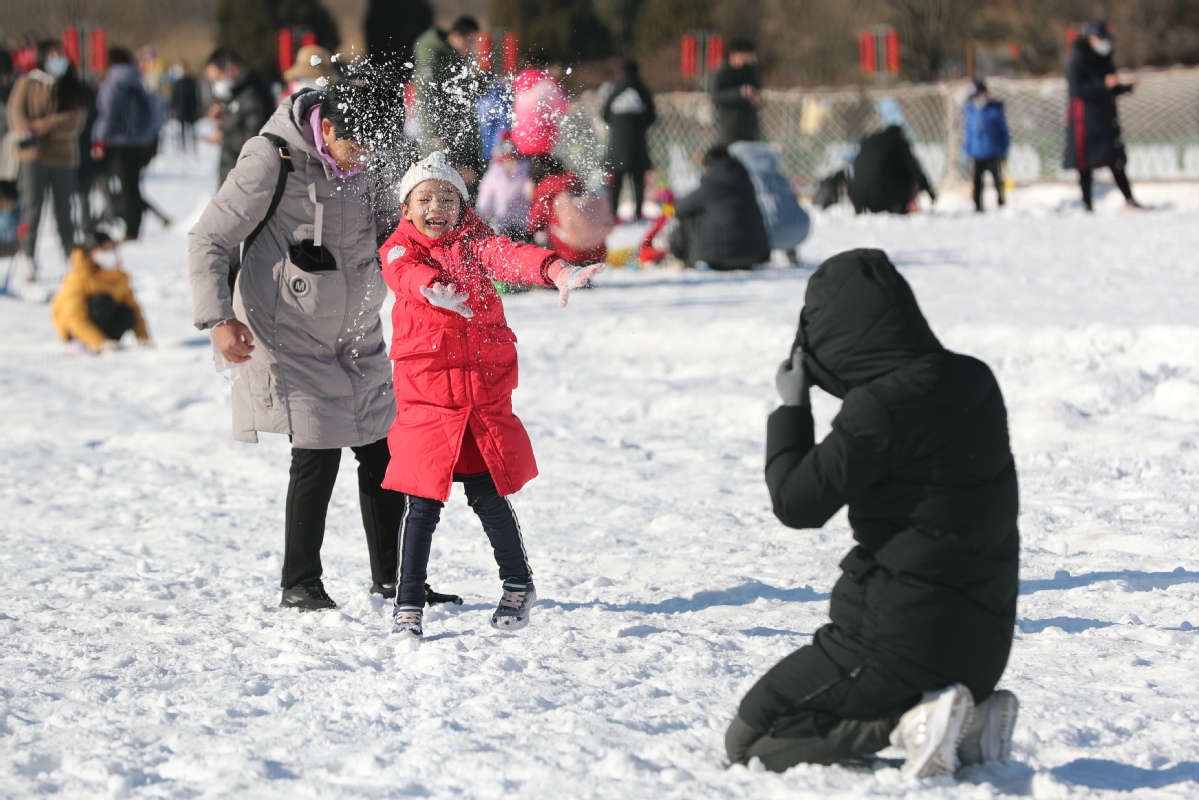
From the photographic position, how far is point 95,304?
357 inches

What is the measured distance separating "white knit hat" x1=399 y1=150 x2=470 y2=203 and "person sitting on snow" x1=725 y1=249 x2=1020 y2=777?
1156 mm

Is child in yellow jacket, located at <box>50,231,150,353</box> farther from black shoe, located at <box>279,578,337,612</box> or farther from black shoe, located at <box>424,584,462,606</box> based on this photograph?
black shoe, located at <box>424,584,462,606</box>

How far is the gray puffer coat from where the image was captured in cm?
389

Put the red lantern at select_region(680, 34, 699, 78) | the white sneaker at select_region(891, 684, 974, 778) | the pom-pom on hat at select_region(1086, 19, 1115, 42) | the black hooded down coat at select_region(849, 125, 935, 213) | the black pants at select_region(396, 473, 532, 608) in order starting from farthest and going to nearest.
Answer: the red lantern at select_region(680, 34, 699, 78) → the black hooded down coat at select_region(849, 125, 935, 213) → the pom-pom on hat at select_region(1086, 19, 1115, 42) → the black pants at select_region(396, 473, 532, 608) → the white sneaker at select_region(891, 684, 974, 778)

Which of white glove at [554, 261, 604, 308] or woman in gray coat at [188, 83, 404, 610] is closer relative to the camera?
white glove at [554, 261, 604, 308]

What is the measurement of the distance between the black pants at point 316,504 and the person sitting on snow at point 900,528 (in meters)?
1.60

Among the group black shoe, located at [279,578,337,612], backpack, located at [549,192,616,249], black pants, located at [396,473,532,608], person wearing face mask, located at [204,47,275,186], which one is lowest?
black shoe, located at [279,578,337,612]

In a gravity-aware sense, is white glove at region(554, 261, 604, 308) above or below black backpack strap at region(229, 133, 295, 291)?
below

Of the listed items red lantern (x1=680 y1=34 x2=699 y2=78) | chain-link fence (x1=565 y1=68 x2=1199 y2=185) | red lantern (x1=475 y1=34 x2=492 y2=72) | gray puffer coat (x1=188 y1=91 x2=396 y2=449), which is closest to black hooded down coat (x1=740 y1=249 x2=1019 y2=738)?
red lantern (x1=475 y1=34 x2=492 y2=72)

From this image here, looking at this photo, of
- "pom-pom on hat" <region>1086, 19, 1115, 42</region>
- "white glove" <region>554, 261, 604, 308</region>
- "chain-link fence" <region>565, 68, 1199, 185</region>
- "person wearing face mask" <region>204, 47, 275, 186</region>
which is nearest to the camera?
"white glove" <region>554, 261, 604, 308</region>

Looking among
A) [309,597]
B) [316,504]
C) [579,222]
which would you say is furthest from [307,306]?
[579,222]

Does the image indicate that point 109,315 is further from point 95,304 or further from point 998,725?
point 998,725

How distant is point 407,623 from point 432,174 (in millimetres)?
1144

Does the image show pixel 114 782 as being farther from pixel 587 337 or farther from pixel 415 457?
pixel 587 337
